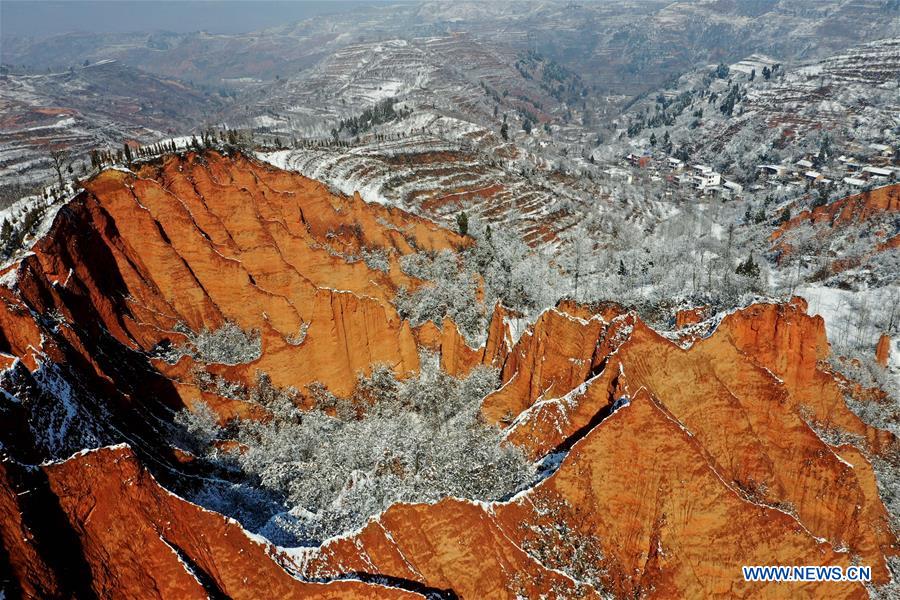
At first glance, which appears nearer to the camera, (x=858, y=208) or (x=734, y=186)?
(x=858, y=208)

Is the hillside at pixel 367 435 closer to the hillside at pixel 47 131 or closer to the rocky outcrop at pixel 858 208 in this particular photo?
the rocky outcrop at pixel 858 208

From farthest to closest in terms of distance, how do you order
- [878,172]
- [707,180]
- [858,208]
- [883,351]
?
[707,180]
[878,172]
[858,208]
[883,351]

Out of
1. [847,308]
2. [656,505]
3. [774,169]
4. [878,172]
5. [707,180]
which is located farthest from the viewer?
[707,180]

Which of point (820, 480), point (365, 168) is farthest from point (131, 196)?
point (365, 168)

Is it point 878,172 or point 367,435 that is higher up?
point 367,435

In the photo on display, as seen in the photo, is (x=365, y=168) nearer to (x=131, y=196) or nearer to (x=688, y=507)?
(x=131, y=196)

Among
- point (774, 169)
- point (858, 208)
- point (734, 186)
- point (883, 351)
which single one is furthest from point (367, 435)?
point (774, 169)

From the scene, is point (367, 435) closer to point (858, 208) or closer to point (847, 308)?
point (847, 308)

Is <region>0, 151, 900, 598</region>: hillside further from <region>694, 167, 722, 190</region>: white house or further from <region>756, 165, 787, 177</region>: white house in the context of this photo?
<region>756, 165, 787, 177</region>: white house

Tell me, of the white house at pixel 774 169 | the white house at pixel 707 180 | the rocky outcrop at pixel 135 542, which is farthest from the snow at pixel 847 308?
the white house at pixel 774 169
